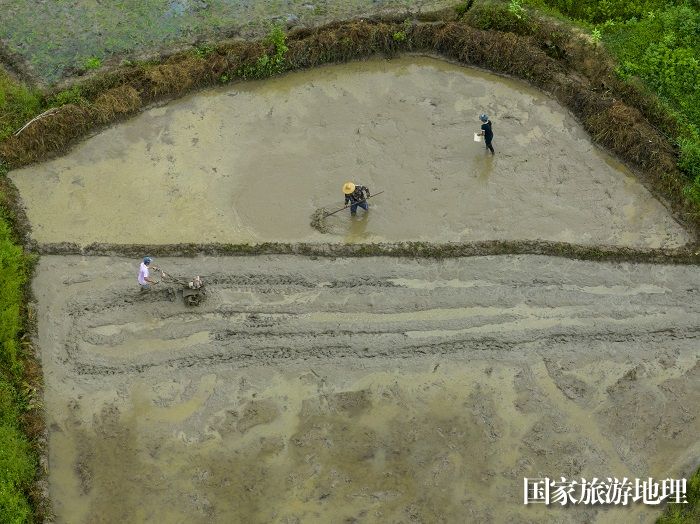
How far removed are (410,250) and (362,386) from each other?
8.95ft

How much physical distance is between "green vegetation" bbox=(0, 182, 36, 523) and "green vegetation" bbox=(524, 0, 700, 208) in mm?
12417

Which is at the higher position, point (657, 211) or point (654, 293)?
point (657, 211)

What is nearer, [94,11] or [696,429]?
[696,429]

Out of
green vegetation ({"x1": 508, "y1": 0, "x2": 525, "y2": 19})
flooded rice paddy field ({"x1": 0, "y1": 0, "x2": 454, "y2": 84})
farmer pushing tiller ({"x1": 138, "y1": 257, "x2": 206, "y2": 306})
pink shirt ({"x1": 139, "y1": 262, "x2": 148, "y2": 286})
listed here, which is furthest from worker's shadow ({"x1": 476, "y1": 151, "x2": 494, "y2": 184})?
pink shirt ({"x1": 139, "y1": 262, "x2": 148, "y2": 286})

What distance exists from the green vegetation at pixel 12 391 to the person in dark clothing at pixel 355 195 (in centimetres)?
595

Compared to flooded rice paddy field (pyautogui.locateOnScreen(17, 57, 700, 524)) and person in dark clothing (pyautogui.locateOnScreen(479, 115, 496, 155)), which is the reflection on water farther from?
person in dark clothing (pyautogui.locateOnScreen(479, 115, 496, 155))

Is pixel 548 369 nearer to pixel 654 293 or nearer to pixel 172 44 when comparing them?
pixel 654 293

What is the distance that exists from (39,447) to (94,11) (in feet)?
33.5

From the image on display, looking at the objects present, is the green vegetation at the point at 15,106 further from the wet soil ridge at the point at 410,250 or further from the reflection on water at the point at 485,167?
the reflection on water at the point at 485,167

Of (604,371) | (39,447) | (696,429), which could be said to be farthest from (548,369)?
(39,447)

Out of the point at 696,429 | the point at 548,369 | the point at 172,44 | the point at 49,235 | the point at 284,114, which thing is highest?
the point at 172,44

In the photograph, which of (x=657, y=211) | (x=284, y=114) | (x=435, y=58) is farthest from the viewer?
(x=435, y=58)

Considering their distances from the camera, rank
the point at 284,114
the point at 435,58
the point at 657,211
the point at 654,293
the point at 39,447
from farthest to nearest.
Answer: the point at 435,58
the point at 284,114
the point at 657,211
the point at 654,293
the point at 39,447

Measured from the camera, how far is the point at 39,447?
9.15 metres
